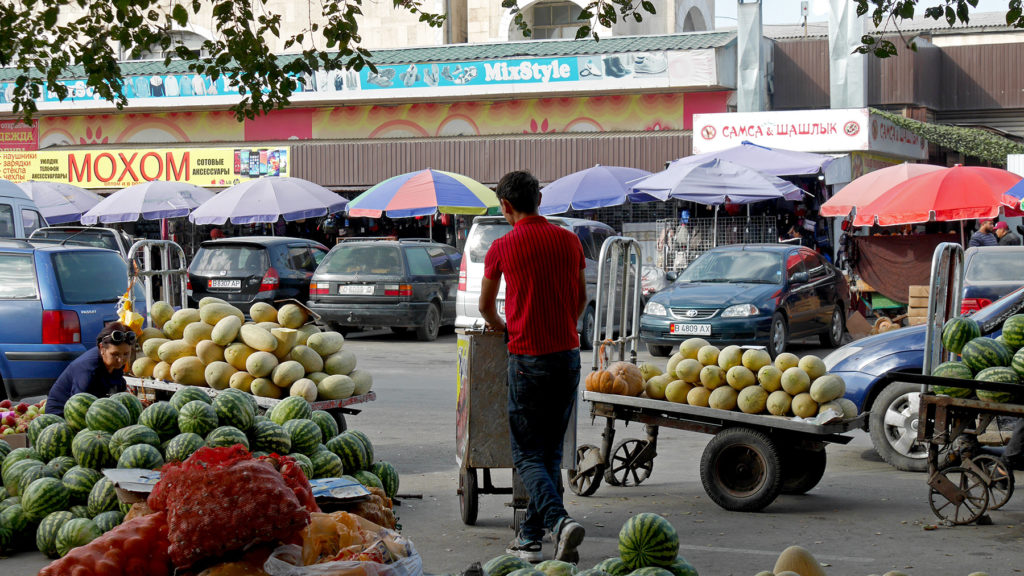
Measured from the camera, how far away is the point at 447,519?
716 cm

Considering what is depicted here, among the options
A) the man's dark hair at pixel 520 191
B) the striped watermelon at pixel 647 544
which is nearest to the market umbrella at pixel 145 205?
the man's dark hair at pixel 520 191

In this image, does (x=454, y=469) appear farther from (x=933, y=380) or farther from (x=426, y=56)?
(x=426, y=56)

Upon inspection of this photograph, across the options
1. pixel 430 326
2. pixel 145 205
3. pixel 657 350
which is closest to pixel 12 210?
pixel 430 326

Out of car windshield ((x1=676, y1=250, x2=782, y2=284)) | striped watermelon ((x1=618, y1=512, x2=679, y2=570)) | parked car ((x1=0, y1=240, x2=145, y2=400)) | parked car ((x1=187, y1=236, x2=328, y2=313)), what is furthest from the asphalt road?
parked car ((x1=187, y1=236, x2=328, y2=313))

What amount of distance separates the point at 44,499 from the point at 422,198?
604 inches

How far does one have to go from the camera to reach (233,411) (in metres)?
6.32

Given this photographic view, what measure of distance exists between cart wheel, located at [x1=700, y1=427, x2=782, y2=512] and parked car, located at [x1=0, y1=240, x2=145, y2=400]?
6486mm

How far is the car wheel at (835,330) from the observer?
17.4 metres

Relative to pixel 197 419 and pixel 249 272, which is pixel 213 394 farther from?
pixel 249 272

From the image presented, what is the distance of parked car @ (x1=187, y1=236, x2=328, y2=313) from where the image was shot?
1898cm

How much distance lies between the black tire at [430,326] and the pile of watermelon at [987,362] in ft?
39.4

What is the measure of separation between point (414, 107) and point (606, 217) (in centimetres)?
808

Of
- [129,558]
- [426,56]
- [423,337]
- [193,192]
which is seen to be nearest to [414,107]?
[426,56]

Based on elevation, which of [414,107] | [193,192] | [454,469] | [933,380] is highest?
[414,107]
